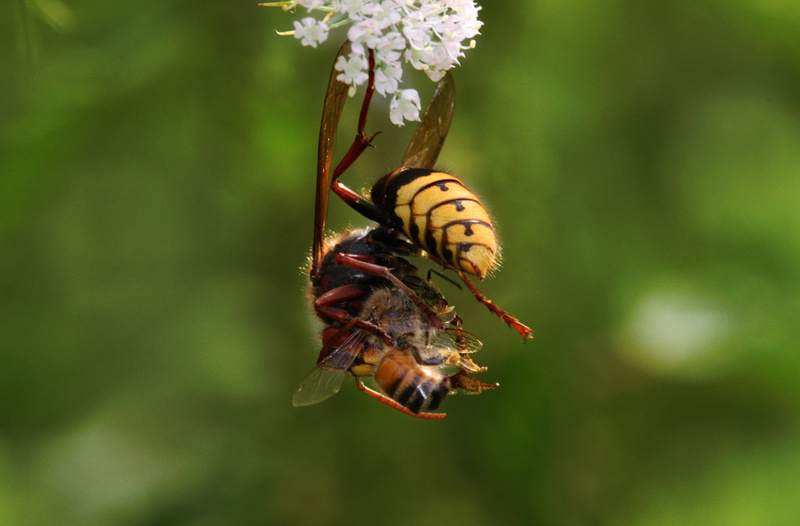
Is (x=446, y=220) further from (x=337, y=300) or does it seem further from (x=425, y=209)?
(x=337, y=300)

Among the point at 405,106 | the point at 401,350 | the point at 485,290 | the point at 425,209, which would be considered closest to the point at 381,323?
the point at 401,350

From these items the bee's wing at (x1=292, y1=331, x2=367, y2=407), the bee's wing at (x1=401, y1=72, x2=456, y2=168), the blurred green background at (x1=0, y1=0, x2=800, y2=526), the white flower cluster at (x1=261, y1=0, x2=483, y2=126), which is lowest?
the blurred green background at (x1=0, y1=0, x2=800, y2=526)

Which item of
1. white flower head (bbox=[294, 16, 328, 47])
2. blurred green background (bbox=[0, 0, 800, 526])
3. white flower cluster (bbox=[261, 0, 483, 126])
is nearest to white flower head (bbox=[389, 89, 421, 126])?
white flower cluster (bbox=[261, 0, 483, 126])

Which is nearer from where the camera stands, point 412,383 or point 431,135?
point 412,383

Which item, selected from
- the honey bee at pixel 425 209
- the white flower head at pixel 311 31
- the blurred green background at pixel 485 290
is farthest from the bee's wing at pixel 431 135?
the blurred green background at pixel 485 290

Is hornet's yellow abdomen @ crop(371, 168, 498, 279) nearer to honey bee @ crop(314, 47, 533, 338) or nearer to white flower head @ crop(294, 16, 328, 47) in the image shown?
honey bee @ crop(314, 47, 533, 338)

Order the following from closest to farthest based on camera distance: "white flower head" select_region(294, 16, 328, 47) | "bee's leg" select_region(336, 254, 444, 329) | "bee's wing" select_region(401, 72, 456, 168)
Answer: "white flower head" select_region(294, 16, 328, 47) → "bee's leg" select_region(336, 254, 444, 329) → "bee's wing" select_region(401, 72, 456, 168)

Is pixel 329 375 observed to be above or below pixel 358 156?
below

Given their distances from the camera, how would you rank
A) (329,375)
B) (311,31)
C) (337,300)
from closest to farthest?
1. (311,31)
2. (329,375)
3. (337,300)

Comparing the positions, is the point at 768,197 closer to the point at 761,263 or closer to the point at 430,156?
the point at 761,263
